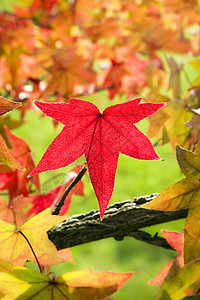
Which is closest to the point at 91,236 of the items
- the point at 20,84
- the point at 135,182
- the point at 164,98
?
the point at 164,98

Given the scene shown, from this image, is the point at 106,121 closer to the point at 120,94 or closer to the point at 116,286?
the point at 116,286

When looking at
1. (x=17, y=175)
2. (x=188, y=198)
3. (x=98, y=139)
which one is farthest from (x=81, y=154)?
(x=17, y=175)

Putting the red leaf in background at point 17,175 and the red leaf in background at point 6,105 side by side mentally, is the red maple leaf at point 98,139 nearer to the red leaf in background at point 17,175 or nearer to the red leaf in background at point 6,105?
the red leaf in background at point 6,105

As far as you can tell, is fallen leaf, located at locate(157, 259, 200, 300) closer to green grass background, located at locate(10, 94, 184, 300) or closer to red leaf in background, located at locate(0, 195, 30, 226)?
red leaf in background, located at locate(0, 195, 30, 226)

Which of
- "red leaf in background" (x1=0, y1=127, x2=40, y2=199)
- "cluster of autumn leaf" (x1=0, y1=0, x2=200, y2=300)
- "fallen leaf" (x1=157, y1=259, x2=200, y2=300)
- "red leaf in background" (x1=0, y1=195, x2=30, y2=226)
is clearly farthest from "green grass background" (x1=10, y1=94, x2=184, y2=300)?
"fallen leaf" (x1=157, y1=259, x2=200, y2=300)

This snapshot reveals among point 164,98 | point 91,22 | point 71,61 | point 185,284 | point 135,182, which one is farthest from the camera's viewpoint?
point 135,182
